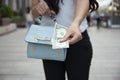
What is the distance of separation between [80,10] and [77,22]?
8 centimetres

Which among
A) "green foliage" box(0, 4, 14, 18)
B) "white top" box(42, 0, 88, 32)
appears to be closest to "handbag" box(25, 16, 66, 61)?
"white top" box(42, 0, 88, 32)

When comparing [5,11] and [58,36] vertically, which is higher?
[58,36]

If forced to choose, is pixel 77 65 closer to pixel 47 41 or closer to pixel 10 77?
pixel 47 41

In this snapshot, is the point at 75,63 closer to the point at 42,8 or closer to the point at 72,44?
the point at 72,44

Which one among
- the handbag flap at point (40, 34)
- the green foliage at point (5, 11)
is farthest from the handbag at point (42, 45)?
the green foliage at point (5, 11)

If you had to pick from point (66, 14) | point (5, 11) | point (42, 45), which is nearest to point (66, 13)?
point (66, 14)

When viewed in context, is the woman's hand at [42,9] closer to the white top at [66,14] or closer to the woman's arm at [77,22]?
the white top at [66,14]

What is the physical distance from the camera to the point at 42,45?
7.65 feet

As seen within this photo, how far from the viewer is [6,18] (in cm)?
2484

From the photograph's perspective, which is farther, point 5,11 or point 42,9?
point 5,11

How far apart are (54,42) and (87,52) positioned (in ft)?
0.88

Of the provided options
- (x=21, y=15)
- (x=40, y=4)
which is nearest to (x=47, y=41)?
(x=40, y=4)

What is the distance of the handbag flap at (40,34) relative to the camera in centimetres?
230

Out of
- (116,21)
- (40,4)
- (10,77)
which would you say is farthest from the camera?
(116,21)
